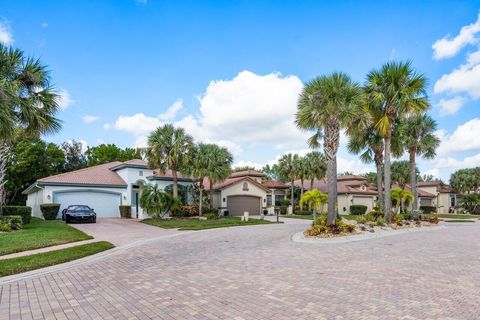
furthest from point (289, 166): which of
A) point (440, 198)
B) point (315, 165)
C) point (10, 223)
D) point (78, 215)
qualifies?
point (440, 198)

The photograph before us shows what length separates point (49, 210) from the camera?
2394 cm

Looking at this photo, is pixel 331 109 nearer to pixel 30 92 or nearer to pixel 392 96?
pixel 392 96

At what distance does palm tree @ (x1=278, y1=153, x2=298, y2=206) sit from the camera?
36844 millimetres

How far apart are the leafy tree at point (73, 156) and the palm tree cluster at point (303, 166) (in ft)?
94.5

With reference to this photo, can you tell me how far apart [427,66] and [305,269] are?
52.9 feet

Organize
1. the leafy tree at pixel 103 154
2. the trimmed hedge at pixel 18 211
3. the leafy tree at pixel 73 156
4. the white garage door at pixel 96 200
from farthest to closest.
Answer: the leafy tree at pixel 103 154 < the leafy tree at pixel 73 156 < the white garage door at pixel 96 200 < the trimmed hedge at pixel 18 211

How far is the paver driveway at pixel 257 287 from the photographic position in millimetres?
5316

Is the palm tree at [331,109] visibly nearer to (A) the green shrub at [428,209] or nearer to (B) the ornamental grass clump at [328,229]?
(B) the ornamental grass clump at [328,229]

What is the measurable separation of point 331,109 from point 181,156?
44.3 ft

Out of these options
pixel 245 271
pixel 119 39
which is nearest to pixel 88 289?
pixel 245 271

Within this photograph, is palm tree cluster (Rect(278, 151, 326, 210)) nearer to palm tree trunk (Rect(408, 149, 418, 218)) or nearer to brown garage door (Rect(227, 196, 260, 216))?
brown garage door (Rect(227, 196, 260, 216))

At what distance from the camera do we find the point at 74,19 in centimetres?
1427

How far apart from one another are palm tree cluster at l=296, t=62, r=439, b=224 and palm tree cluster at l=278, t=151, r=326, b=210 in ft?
37.1

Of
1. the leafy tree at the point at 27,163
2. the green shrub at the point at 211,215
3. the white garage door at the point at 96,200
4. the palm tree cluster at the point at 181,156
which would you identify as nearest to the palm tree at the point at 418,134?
the palm tree cluster at the point at 181,156
